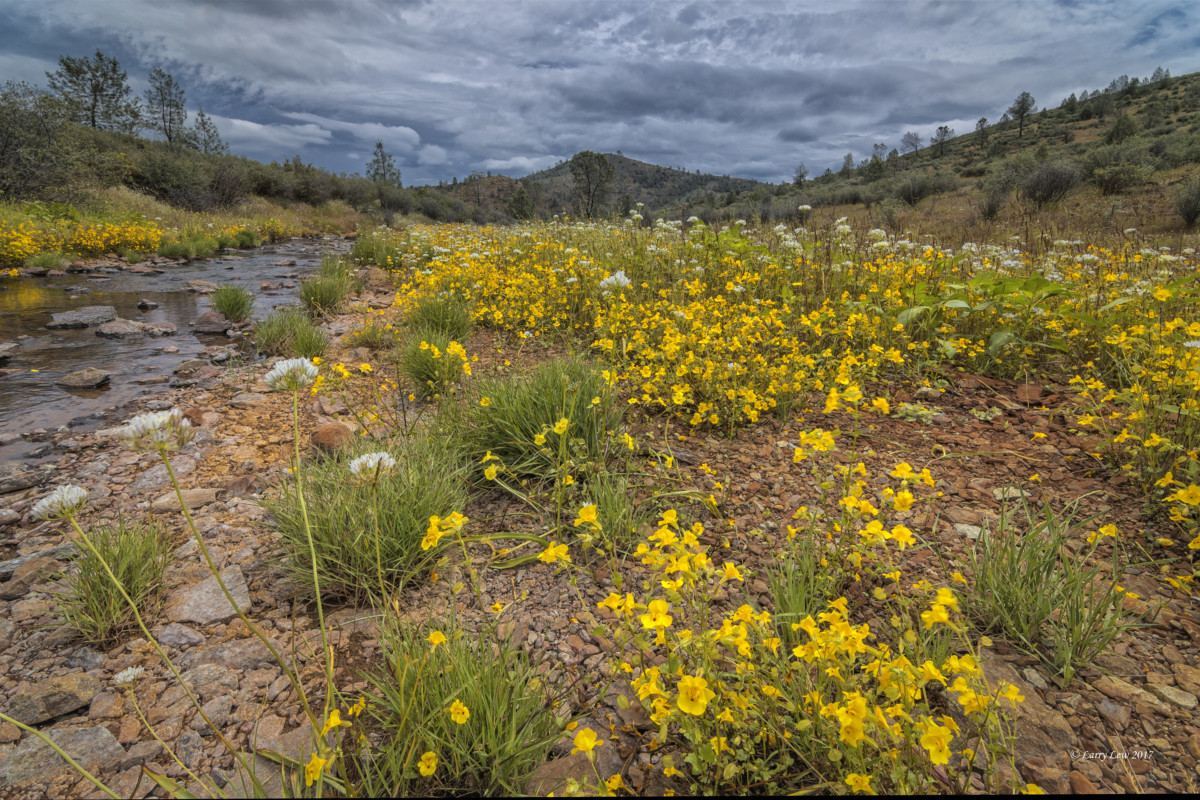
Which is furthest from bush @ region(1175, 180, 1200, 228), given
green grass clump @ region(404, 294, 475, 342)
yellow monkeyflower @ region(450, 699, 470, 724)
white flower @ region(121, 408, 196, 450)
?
white flower @ region(121, 408, 196, 450)

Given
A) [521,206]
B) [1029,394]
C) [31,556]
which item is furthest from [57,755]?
[521,206]

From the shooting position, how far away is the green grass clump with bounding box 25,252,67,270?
10289 mm

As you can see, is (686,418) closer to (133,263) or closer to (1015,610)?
(1015,610)

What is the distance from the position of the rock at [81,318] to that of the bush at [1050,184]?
19.7 m

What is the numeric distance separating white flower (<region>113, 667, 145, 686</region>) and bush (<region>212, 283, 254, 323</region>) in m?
6.91

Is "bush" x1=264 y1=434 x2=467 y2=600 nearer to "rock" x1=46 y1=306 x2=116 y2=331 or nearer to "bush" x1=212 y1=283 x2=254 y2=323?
"bush" x1=212 y1=283 x2=254 y2=323

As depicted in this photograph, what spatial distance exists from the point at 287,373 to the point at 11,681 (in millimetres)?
1521

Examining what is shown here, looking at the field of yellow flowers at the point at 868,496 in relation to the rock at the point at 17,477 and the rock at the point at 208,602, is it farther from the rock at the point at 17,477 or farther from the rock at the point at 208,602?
the rock at the point at 17,477

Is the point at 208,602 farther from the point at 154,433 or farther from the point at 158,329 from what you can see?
the point at 158,329

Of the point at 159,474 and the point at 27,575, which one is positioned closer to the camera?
the point at 27,575

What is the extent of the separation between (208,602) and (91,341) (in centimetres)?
675

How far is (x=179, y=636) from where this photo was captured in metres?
1.92

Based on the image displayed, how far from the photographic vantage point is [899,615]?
1802 millimetres

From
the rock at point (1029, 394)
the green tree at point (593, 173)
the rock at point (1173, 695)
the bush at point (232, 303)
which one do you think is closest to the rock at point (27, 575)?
the rock at point (1173, 695)
